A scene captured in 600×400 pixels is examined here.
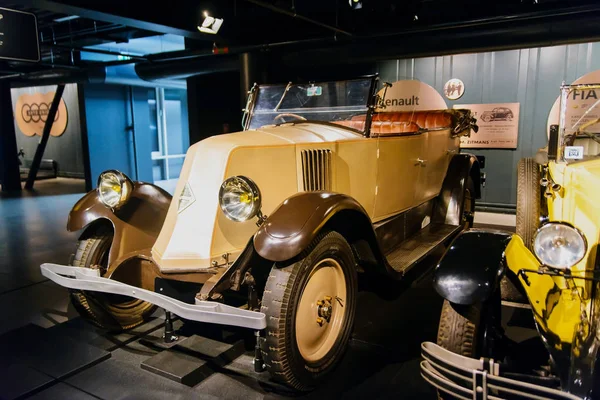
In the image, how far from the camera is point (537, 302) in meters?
2.17

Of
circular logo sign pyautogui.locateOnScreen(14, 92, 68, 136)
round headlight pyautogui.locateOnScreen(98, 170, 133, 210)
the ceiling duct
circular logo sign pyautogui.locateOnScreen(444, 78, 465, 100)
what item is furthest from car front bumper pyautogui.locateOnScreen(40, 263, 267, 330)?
circular logo sign pyautogui.locateOnScreen(14, 92, 68, 136)

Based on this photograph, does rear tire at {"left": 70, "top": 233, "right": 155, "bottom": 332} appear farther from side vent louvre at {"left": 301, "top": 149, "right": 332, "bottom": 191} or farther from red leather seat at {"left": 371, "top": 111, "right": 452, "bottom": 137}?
red leather seat at {"left": 371, "top": 111, "right": 452, "bottom": 137}

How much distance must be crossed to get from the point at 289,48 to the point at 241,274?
18.2ft

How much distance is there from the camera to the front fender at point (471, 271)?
77.7 inches

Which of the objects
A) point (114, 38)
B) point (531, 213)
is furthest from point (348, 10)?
point (114, 38)

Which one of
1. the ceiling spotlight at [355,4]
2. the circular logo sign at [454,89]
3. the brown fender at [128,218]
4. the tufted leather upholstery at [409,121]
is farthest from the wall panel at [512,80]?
the brown fender at [128,218]

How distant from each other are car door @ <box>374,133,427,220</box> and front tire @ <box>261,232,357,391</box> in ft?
3.49

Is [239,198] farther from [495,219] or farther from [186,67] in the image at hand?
[186,67]

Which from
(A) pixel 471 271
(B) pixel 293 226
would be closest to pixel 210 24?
(B) pixel 293 226

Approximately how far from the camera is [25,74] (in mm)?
11000

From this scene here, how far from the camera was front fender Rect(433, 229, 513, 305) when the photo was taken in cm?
197

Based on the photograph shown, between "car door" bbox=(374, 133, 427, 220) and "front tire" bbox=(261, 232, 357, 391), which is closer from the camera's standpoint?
"front tire" bbox=(261, 232, 357, 391)

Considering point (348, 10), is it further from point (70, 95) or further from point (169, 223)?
point (70, 95)

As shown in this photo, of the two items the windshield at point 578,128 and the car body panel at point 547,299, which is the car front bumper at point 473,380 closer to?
the car body panel at point 547,299
